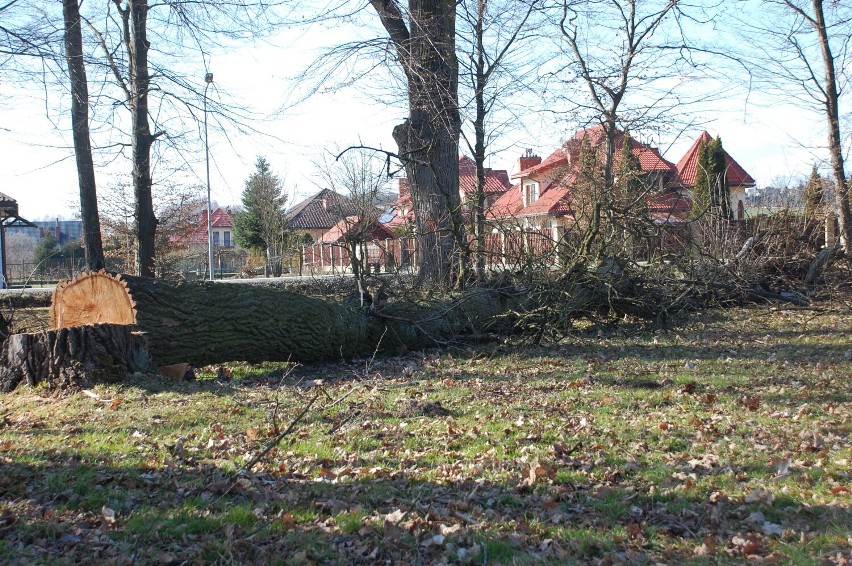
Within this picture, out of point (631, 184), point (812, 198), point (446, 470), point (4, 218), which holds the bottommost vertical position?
point (446, 470)

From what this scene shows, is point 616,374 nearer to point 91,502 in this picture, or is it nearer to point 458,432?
point 458,432

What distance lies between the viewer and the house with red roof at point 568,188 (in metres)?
13.1

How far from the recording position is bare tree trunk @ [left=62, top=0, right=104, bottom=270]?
35.0ft

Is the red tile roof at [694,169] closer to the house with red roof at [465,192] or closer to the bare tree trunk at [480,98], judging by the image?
the house with red roof at [465,192]

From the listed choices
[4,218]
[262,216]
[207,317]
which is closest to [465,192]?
[207,317]

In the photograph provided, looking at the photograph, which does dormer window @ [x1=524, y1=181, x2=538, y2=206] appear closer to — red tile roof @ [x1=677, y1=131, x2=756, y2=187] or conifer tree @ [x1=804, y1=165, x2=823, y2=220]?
red tile roof @ [x1=677, y1=131, x2=756, y2=187]

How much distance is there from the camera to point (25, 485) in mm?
4711

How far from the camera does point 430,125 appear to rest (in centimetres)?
1341

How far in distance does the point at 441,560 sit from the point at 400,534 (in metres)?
0.36

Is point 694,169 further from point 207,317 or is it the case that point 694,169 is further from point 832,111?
point 207,317

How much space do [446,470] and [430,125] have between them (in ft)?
30.3

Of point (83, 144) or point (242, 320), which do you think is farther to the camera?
point (83, 144)

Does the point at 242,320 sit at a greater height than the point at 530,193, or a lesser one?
lesser

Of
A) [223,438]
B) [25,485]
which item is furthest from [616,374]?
[25,485]
